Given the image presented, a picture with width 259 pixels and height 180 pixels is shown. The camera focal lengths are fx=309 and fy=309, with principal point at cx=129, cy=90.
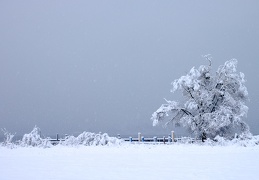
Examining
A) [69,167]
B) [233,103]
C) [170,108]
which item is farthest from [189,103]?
[69,167]

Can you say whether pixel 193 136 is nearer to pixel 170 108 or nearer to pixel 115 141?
pixel 170 108

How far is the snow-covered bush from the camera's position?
62.9 ft

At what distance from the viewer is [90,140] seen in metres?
20.3

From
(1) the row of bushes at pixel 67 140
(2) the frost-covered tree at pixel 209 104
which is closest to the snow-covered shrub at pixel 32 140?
(1) the row of bushes at pixel 67 140

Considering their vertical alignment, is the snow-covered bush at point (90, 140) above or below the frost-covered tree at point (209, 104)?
below

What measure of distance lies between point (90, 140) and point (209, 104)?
27.7ft

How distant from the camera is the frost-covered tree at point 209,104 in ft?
66.9

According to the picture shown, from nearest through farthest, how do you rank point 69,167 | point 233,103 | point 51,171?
point 51,171, point 69,167, point 233,103

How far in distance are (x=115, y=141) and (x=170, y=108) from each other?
5.03 m

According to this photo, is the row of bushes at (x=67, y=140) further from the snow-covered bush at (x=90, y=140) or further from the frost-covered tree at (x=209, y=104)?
the frost-covered tree at (x=209, y=104)

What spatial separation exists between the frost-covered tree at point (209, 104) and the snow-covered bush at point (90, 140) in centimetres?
402

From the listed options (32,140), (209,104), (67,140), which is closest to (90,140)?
(67,140)

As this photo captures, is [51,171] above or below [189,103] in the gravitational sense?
below

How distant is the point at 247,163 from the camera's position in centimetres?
924
